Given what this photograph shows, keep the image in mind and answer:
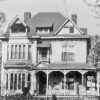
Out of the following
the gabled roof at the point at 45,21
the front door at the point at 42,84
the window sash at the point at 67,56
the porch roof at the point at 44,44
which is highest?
the gabled roof at the point at 45,21

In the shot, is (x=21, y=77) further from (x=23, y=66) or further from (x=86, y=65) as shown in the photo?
(x=86, y=65)

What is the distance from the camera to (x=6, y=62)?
4762 cm

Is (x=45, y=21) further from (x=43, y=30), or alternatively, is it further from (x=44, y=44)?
(x=44, y=44)

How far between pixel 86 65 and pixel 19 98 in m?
15.3

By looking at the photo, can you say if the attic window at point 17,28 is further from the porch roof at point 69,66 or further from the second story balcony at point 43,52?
the porch roof at point 69,66

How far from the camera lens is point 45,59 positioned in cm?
4725

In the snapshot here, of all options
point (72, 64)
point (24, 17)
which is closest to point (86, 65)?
point (72, 64)

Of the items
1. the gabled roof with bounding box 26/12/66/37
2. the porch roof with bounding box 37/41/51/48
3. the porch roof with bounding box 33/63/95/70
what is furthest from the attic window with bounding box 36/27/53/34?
the porch roof with bounding box 33/63/95/70

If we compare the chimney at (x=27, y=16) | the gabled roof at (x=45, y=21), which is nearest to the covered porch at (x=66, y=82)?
the gabled roof at (x=45, y=21)

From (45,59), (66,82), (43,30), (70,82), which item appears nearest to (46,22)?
(43,30)

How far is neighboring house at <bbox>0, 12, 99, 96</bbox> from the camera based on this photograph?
46.8 metres

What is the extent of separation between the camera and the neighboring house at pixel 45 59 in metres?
46.8

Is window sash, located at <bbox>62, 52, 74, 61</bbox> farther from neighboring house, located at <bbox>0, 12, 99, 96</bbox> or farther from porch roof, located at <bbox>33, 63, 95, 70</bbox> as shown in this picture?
porch roof, located at <bbox>33, 63, 95, 70</bbox>

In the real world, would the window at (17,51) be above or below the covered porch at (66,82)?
→ above
